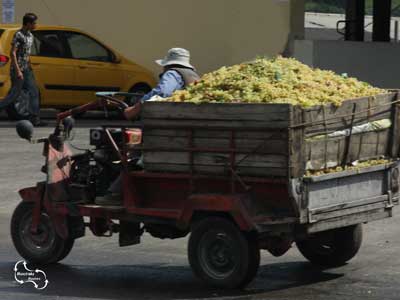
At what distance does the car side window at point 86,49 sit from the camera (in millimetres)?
19281

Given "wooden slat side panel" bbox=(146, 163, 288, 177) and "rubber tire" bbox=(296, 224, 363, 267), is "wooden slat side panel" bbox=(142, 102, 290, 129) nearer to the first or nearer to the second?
"wooden slat side panel" bbox=(146, 163, 288, 177)

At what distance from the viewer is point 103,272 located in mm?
8500

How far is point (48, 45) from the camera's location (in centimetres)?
1895

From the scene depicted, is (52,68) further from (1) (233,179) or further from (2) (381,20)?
(1) (233,179)

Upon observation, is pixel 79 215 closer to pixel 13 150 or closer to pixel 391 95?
pixel 391 95

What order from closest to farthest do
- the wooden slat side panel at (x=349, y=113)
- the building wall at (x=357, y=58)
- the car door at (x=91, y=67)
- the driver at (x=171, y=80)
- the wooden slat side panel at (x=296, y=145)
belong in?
the wooden slat side panel at (x=296, y=145)
the wooden slat side panel at (x=349, y=113)
the driver at (x=171, y=80)
the car door at (x=91, y=67)
the building wall at (x=357, y=58)

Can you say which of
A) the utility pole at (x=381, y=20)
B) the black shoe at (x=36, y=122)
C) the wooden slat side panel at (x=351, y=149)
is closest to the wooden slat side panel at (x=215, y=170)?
the wooden slat side panel at (x=351, y=149)

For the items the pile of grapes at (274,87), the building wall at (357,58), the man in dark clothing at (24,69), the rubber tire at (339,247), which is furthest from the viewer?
the building wall at (357,58)

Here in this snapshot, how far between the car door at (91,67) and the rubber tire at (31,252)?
10.4 m

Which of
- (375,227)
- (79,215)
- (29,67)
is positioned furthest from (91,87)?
(79,215)

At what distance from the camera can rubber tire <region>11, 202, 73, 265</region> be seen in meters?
8.56

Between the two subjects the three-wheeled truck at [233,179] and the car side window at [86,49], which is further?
the car side window at [86,49]

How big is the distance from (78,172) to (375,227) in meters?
3.10

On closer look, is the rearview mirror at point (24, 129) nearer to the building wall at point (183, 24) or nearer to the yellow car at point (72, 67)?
the yellow car at point (72, 67)
